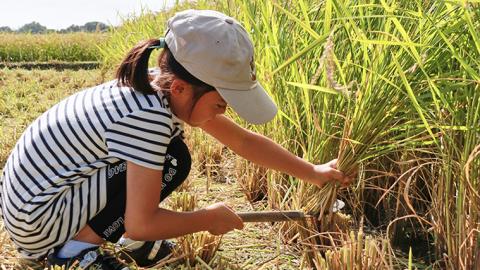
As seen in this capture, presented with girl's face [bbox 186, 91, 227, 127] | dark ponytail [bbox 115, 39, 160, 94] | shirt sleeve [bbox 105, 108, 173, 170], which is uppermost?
dark ponytail [bbox 115, 39, 160, 94]

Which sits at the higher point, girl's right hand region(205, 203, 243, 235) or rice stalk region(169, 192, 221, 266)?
girl's right hand region(205, 203, 243, 235)

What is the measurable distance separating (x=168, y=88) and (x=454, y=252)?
729 millimetres

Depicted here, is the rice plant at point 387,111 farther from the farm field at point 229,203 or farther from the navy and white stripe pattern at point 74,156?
the navy and white stripe pattern at point 74,156

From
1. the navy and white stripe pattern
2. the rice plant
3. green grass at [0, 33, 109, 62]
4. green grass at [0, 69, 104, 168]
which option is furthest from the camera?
green grass at [0, 33, 109, 62]

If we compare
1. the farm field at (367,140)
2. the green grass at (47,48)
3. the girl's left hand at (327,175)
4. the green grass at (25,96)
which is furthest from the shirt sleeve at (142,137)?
the green grass at (47,48)

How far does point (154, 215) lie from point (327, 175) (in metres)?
0.44

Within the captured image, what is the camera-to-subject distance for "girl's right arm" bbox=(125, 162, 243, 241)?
4.07ft

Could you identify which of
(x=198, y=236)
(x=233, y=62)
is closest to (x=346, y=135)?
(x=233, y=62)

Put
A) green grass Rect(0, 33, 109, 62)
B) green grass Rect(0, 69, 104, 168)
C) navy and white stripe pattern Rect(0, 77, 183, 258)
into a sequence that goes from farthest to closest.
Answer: green grass Rect(0, 33, 109, 62), green grass Rect(0, 69, 104, 168), navy and white stripe pattern Rect(0, 77, 183, 258)

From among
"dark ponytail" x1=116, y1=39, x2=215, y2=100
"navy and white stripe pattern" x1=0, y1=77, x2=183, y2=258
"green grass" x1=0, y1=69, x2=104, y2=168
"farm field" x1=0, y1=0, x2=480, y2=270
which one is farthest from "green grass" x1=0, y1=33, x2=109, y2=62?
"dark ponytail" x1=116, y1=39, x2=215, y2=100

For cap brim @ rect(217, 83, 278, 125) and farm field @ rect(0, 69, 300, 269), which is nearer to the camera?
cap brim @ rect(217, 83, 278, 125)

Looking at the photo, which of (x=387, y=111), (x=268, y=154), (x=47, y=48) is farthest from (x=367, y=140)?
(x=47, y=48)

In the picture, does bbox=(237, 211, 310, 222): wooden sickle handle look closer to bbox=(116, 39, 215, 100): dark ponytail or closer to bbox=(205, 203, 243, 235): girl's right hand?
bbox=(205, 203, 243, 235): girl's right hand

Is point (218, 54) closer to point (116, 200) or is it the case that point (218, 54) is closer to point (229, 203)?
point (116, 200)
